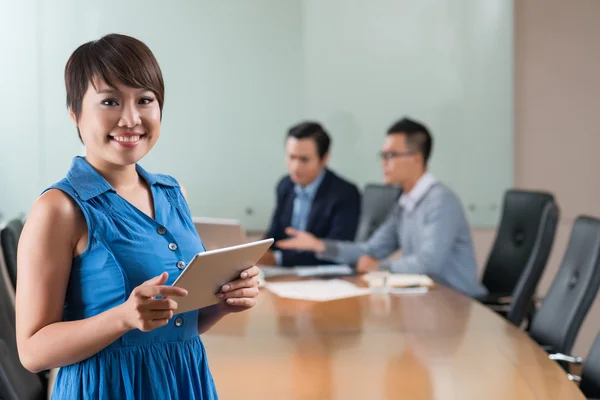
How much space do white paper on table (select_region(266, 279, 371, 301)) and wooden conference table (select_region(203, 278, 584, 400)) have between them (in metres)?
0.12

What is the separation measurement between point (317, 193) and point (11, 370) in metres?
2.85

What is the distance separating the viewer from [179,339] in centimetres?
169

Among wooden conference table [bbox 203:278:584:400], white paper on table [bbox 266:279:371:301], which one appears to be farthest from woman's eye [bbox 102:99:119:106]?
white paper on table [bbox 266:279:371:301]

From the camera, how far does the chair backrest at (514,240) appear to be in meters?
4.37

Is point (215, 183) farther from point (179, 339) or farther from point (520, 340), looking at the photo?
point (179, 339)

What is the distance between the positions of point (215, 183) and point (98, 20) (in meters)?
1.34

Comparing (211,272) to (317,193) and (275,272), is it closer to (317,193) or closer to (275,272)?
(275,272)

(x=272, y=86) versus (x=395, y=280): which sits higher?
(x=272, y=86)

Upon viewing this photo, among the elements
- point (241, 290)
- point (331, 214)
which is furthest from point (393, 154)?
point (241, 290)

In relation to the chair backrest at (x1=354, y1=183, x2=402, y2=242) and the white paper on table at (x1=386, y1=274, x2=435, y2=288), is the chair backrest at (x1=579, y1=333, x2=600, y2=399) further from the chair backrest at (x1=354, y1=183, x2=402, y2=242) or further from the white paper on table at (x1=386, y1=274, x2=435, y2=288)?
the chair backrest at (x1=354, y1=183, x2=402, y2=242)

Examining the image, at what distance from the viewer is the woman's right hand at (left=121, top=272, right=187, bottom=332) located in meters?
1.42

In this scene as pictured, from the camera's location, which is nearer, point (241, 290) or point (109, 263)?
point (109, 263)

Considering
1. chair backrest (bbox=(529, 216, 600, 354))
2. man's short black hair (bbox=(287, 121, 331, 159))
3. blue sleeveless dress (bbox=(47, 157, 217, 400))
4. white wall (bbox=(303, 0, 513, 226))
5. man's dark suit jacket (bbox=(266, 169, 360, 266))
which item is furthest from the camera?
white wall (bbox=(303, 0, 513, 226))

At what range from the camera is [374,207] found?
18.1 feet
